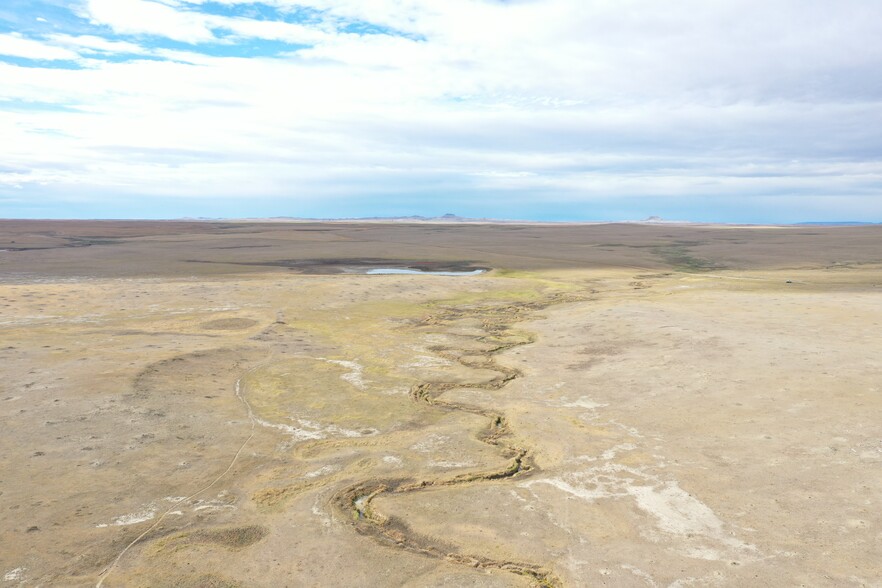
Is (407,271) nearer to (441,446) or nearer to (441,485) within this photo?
(441,446)

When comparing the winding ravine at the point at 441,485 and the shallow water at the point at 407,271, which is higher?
the shallow water at the point at 407,271

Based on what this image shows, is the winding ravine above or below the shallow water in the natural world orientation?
below

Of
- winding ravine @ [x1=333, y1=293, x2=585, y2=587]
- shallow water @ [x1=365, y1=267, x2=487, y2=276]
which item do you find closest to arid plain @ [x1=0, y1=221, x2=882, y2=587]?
winding ravine @ [x1=333, y1=293, x2=585, y2=587]

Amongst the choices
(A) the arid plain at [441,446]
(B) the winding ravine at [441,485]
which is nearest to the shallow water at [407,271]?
(A) the arid plain at [441,446]

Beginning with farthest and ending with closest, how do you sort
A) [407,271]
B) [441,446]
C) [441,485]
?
[407,271] < [441,446] < [441,485]

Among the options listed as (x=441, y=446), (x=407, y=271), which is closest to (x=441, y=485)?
(x=441, y=446)

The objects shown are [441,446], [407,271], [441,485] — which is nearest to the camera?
[441,485]

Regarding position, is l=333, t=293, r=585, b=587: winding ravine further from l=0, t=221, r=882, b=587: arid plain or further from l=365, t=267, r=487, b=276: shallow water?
l=365, t=267, r=487, b=276: shallow water

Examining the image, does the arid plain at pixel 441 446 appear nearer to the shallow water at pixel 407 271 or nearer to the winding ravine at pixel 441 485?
the winding ravine at pixel 441 485
